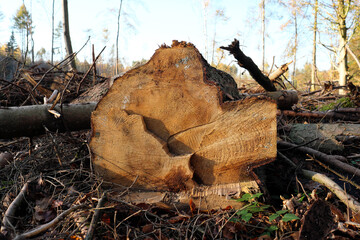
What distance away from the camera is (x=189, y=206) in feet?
6.46

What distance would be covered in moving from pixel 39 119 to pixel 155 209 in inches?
57.4

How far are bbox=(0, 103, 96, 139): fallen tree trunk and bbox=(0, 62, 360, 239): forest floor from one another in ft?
0.66

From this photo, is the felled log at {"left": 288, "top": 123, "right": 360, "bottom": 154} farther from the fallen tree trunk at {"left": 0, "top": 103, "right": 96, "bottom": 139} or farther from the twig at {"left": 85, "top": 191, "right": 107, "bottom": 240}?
→ the fallen tree trunk at {"left": 0, "top": 103, "right": 96, "bottom": 139}

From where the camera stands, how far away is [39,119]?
240 cm

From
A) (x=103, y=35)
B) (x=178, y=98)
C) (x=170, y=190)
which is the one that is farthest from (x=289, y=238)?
(x=103, y=35)

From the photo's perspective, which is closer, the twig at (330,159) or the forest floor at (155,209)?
the forest floor at (155,209)

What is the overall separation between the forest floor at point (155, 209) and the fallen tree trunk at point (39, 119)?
20 cm

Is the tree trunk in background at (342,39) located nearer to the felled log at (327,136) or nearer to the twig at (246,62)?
the twig at (246,62)

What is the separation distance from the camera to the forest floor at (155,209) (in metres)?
1.42

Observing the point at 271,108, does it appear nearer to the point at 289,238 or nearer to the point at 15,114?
the point at 289,238

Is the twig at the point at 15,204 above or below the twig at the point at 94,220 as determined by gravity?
below

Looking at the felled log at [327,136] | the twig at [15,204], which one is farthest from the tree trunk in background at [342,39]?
the twig at [15,204]

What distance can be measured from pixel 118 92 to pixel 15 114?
1125mm

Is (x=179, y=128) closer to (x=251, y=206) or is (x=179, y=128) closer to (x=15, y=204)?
(x=251, y=206)
